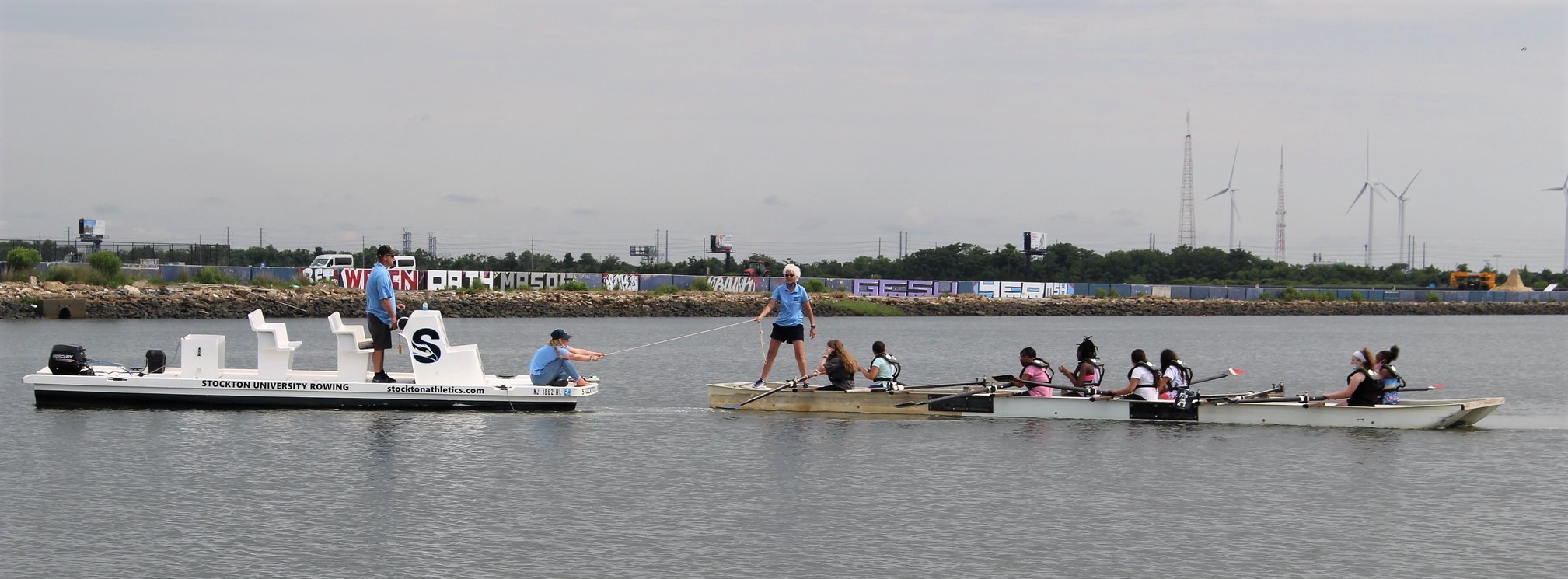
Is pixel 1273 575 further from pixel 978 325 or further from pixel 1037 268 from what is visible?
pixel 1037 268

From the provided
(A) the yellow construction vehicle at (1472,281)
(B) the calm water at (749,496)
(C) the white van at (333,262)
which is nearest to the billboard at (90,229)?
(C) the white van at (333,262)

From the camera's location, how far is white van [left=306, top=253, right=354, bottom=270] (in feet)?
249

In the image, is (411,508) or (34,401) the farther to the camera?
(34,401)

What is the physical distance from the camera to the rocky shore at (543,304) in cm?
6147

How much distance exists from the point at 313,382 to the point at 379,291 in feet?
6.30

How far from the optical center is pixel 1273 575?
38.8ft

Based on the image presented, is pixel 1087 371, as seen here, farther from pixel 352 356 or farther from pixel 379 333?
pixel 352 356

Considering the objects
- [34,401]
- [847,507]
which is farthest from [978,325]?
[847,507]

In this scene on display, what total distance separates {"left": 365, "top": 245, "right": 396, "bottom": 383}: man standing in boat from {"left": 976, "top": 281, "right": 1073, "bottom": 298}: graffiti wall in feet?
279

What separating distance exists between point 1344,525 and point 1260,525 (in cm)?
88

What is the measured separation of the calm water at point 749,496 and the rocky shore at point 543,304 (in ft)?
72.9

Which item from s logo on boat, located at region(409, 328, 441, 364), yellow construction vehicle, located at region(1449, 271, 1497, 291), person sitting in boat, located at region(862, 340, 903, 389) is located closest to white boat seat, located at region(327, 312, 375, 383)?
s logo on boat, located at region(409, 328, 441, 364)

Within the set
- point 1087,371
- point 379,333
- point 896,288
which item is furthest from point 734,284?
point 379,333

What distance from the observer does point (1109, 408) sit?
21.1 meters
